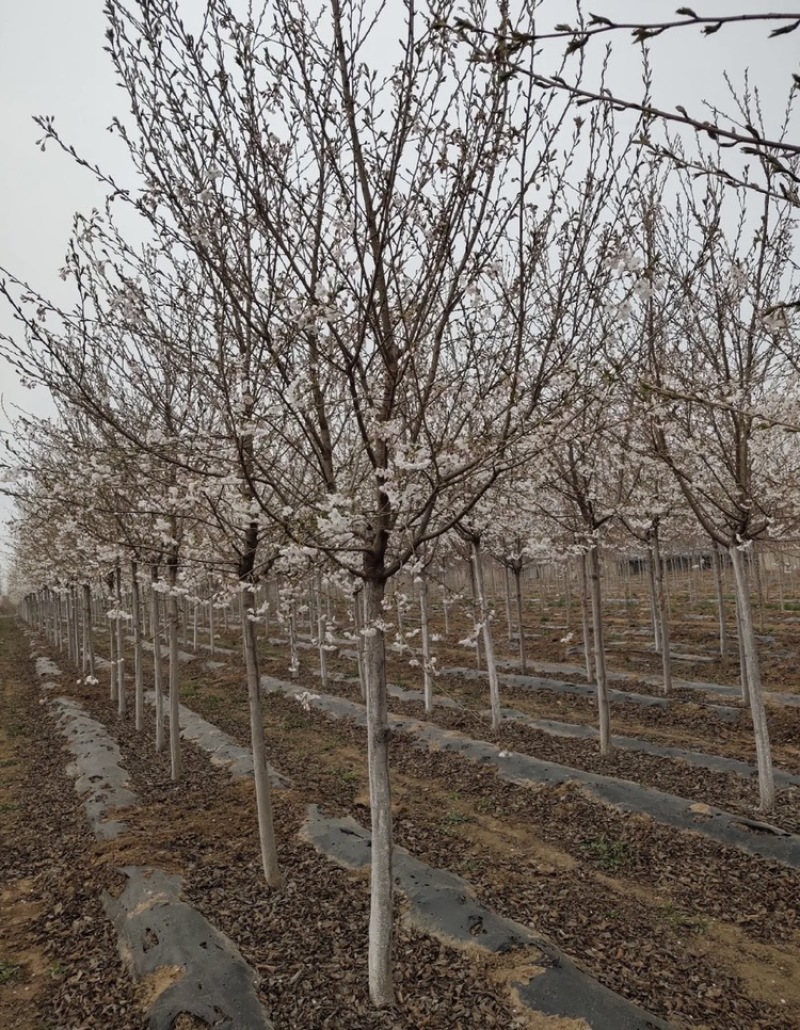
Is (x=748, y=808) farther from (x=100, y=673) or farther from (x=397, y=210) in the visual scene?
(x=100, y=673)

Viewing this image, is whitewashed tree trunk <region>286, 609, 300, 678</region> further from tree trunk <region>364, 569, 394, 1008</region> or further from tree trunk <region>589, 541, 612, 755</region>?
tree trunk <region>589, 541, 612, 755</region>

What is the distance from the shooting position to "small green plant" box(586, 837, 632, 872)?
7430 millimetres

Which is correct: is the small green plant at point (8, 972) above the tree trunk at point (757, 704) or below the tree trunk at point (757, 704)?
below

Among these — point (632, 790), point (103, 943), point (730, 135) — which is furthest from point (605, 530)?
point (730, 135)

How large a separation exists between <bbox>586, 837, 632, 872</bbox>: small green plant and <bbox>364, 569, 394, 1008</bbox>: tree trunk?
3673 millimetres

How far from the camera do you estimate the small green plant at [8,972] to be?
577 cm

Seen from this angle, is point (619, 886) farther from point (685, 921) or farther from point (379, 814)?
point (379, 814)

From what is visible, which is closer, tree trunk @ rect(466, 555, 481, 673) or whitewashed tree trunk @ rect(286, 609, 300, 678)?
tree trunk @ rect(466, 555, 481, 673)

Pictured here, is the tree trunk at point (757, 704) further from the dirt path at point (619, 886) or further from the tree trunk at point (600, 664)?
the tree trunk at point (600, 664)

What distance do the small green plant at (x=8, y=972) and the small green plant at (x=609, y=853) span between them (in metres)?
6.07

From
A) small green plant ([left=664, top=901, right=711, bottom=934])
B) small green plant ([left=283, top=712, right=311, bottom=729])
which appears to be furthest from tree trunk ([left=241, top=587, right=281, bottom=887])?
small green plant ([left=283, top=712, right=311, bottom=729])

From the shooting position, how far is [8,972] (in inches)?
230

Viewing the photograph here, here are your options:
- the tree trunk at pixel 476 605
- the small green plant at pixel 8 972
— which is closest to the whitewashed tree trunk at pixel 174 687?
the small green plant at pixel 8 972

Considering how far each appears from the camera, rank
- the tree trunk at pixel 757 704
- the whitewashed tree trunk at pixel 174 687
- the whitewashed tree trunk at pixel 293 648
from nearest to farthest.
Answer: the whitewashed tree trunk at pixel 293 648 < the tree trunk at pixel 757 704 < the whitewashed tree trunk at pixel 174 687
